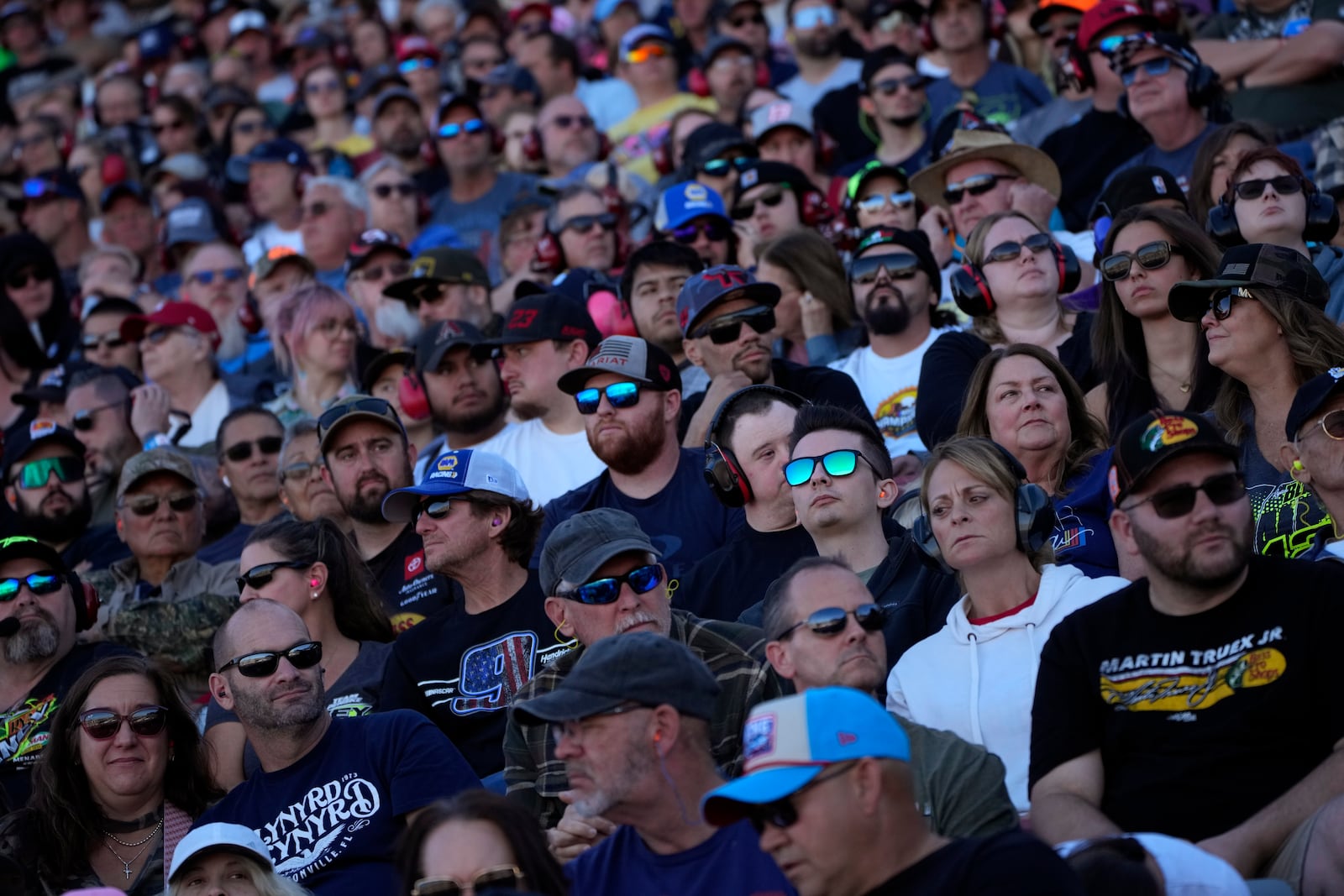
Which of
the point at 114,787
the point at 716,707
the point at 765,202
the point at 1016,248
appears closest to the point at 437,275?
the point at 765,202

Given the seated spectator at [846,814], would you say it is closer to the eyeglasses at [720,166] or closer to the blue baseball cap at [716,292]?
the blue baseball cap at [716,292]

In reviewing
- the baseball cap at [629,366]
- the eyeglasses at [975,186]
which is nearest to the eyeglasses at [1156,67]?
the eyeglasses at [975,186]

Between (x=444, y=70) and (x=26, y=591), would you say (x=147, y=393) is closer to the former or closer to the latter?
(x=26, y=591)

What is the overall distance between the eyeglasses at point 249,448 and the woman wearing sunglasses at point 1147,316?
4374 mm

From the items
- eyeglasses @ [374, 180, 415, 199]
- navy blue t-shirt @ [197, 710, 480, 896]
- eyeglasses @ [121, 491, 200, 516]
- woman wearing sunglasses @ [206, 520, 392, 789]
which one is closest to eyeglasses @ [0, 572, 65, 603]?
woman wearing sunglasses @ [206, 520, 392, 789]

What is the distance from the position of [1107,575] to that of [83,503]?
587 centimetres

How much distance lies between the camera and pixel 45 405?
10500 millimetres

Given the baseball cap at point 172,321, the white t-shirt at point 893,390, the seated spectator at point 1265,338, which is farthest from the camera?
the baseball cap at point 172,321

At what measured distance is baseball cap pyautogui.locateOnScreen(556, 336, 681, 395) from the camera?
736 centimetres

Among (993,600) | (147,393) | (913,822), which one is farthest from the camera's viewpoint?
(147,393)

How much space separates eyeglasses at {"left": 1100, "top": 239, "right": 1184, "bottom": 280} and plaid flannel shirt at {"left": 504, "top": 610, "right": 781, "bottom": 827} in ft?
7.38

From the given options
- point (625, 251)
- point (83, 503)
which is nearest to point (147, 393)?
point (83, 503)

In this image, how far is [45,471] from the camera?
30.4 feet

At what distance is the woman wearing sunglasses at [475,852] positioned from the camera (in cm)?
429
